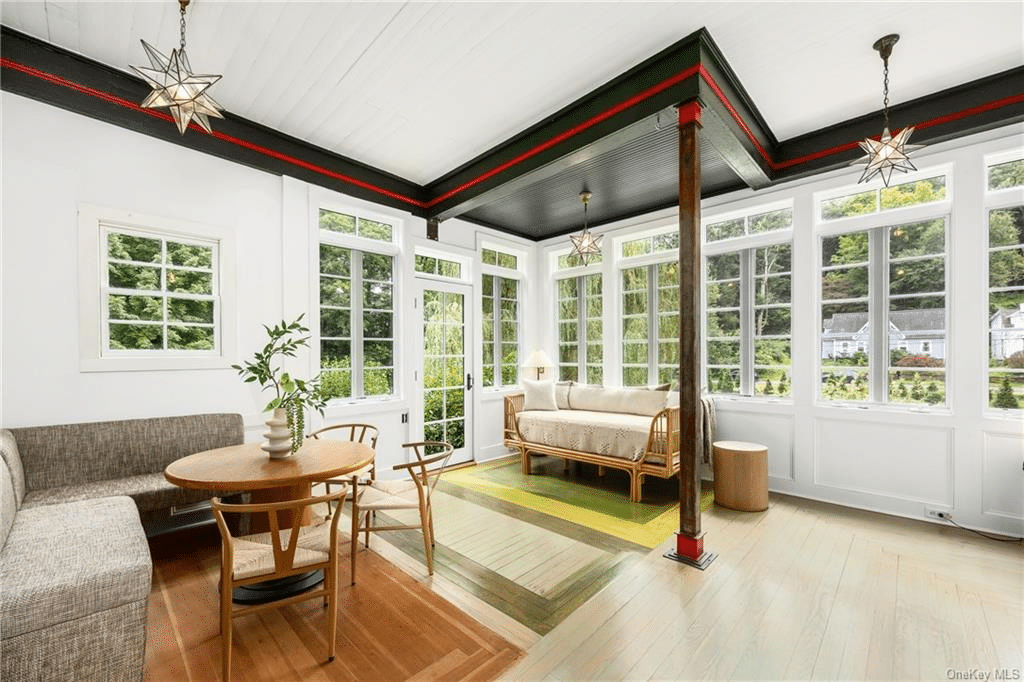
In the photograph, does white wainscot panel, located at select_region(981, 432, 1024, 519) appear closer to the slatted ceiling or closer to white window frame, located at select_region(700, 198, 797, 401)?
white window frame, located at select_region(700, 198, 797, 401)

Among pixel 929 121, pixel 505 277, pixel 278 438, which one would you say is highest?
pixel 929 121

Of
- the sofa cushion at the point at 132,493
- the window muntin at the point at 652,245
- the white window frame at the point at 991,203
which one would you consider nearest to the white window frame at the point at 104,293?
the sofa cushion at the point at 132,493

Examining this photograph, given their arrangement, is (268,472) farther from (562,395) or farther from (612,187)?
(612,187)

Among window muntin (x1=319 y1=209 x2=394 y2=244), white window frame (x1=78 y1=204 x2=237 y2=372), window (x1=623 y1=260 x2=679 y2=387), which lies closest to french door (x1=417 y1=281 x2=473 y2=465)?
window muntin (x1=319 y1=209 x2=394 y2=244)

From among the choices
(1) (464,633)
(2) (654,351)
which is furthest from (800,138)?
(1) (464,633)

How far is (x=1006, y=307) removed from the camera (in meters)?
3.27

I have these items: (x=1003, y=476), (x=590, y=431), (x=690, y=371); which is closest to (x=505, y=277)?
(x=590, y=431)

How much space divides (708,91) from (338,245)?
11.5 feet

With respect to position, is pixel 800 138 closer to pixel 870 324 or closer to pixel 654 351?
pixel 870 324

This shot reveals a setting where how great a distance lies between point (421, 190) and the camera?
4941 mm

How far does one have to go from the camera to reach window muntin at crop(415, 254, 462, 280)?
16.8 feet

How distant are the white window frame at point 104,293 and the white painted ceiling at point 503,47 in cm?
103

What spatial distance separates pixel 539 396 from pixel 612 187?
271 centimetres

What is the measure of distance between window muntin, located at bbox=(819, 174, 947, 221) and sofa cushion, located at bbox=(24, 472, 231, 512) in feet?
18.0
